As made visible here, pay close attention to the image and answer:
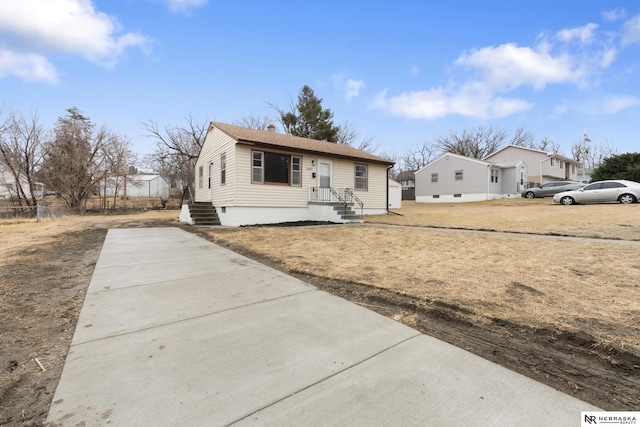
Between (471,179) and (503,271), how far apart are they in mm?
24739

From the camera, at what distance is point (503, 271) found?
4.48m

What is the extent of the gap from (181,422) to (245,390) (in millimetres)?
396

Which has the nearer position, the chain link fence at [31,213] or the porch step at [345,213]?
the porch step at [345,213]

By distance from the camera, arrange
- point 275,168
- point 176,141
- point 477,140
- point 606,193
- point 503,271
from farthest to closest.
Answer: point 477,140
point 176,141
point 606,193
point 275,168
point 503,271

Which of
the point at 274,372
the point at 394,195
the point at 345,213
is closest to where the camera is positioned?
the point at 274,372

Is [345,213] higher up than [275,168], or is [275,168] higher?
[275,168]

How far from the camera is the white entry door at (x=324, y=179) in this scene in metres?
14.1

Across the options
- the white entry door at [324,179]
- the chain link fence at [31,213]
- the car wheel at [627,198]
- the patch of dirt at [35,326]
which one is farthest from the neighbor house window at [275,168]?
the car wheel at [627,198]

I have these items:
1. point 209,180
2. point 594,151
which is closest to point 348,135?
point 209,180

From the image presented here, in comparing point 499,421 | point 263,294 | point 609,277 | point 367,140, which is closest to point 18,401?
point 263,294

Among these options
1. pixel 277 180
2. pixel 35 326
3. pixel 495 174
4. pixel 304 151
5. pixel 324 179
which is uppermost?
pixel 495 174

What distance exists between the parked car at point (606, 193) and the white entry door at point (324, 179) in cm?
Result: 1540

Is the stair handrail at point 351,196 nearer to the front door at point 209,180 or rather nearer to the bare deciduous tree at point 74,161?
the front door at point 209,180

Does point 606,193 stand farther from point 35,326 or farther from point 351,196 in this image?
point 35,326
